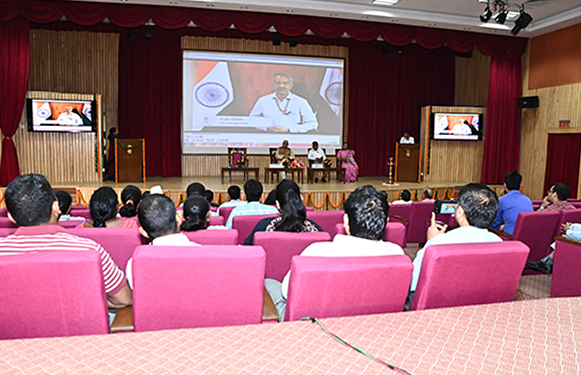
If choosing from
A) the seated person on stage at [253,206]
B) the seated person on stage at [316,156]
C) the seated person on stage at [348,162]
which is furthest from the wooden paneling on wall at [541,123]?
the seated person on stage at [253,206]

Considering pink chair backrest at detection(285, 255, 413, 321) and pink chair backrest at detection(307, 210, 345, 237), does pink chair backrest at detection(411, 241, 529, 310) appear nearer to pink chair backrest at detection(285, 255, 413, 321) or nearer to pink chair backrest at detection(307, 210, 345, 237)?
pink chair backrest at detection(285, 255, 413, 321)

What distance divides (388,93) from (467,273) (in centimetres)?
1038

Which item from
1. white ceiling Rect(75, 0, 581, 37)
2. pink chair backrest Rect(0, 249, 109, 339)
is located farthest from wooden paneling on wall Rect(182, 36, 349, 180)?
pink chair backrest Rect(0, 249, 109, 339)

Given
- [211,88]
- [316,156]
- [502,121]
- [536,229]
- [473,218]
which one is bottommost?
[536,229]


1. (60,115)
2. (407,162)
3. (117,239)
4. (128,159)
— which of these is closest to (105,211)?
(117,239)

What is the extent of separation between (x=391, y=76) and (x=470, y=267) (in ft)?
34.4

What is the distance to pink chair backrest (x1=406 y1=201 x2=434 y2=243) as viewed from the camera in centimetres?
481

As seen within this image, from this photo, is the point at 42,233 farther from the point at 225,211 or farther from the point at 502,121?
the point at 502,121

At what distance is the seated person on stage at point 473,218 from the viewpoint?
2113mm

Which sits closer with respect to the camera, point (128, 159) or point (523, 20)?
point (523, 20)

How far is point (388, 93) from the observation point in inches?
456

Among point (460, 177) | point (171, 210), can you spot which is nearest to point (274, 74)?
point (460, 177)

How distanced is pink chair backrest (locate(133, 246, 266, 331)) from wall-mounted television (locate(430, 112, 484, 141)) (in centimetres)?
929

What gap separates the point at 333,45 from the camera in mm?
10664
